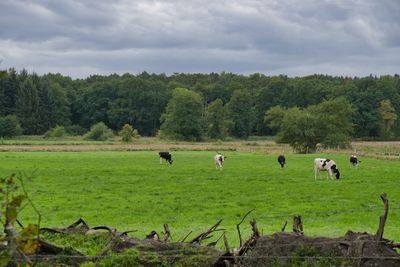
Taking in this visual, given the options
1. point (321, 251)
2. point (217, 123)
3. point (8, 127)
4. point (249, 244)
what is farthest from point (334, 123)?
point (321, 251)

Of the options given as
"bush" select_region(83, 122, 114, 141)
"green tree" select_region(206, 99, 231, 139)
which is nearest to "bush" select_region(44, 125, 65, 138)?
"bush" select_region(83, 122, 114, 141)

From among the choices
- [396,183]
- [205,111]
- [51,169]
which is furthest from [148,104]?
[396,183]

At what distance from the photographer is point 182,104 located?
137500 mm

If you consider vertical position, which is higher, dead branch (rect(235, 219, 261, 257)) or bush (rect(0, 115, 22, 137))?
dead branch (rect(235, 219, 261, 257))

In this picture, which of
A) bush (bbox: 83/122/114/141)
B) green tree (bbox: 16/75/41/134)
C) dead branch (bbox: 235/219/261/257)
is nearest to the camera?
dead branch (bbox: 235/219/261/257)

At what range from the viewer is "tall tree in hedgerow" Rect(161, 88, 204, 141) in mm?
134750

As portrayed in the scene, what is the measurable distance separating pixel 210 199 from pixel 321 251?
17719 millimetres

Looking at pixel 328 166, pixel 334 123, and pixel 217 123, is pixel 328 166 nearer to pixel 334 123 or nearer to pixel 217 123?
pixel 334 123

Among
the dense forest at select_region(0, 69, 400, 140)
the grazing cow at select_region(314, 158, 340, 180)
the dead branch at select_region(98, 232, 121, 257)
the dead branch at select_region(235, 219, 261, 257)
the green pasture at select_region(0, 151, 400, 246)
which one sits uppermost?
the dense forest at select_region(0, 69, 400, 140)

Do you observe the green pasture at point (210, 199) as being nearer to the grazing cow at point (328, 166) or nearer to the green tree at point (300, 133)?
the grazing cow at point (328, 166)

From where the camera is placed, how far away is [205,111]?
147125 mm

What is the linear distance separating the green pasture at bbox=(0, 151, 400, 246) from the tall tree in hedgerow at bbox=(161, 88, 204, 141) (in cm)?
9147

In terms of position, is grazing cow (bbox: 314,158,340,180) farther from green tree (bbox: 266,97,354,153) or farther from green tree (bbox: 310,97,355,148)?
green tree (bbox: 310,97,355,148)

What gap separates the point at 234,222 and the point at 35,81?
14302 centimetres
